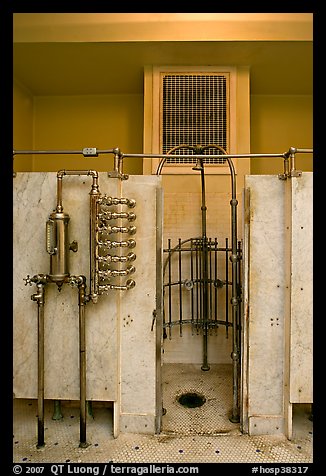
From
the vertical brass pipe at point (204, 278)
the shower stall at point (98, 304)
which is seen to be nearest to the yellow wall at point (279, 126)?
the vertical brass pipe at point (204, 278)

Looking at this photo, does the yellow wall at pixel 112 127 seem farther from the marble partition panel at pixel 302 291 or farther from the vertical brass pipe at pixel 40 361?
the vertical brass pipe at pixel 40 361

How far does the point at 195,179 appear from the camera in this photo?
3.06 m

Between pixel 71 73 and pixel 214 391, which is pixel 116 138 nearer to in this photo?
pixel 71 73

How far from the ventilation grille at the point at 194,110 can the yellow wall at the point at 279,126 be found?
2.17ft

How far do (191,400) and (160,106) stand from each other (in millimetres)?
2552

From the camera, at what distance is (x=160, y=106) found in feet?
9.98

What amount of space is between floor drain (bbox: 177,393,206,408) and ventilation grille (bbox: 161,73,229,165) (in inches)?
79.5

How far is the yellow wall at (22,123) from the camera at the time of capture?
3311 mm

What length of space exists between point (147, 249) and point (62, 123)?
239 centimetres

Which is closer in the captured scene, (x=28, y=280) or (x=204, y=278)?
(x=28, y=280)

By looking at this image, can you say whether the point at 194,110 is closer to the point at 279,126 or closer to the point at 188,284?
the point at 279,126

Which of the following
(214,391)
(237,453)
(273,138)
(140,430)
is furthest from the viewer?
(273,138)

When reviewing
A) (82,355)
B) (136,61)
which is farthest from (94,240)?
(136,61)

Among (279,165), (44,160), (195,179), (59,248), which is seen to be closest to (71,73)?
(44,160)
